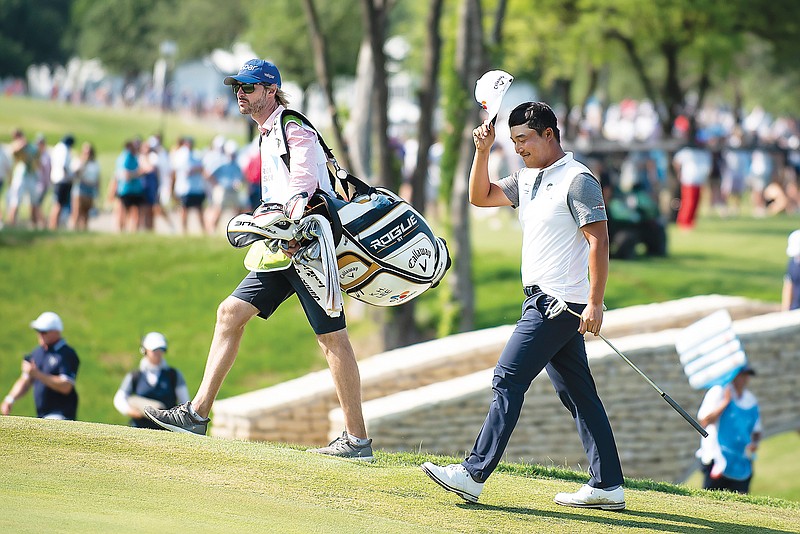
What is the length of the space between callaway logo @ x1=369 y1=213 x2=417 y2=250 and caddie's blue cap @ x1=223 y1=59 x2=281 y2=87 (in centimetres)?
99

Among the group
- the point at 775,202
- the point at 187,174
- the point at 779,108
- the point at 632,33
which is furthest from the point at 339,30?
the point at 779,108

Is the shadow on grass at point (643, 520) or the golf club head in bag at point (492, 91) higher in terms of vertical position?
the golf club head in bag at point (492, 91)

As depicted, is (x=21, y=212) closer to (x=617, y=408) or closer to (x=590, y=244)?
(x=617, y=408)

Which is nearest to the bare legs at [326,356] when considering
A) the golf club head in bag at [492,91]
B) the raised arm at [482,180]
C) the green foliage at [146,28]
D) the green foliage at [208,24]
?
the raised arm at [482,180]

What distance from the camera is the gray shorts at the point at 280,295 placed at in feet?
21.9

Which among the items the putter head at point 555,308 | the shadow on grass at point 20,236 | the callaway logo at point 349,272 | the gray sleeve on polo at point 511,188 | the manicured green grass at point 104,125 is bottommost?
the putter head at point 555,308

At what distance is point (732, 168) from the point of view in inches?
1319

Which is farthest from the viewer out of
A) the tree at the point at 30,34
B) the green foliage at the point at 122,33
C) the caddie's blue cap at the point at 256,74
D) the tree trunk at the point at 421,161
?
the tree at the point at 30,34

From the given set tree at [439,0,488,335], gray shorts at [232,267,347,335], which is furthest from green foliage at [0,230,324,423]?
gray shorts at [232,267,347,335]

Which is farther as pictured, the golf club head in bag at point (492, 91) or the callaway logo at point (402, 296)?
the callaway logo at point (402, 296)

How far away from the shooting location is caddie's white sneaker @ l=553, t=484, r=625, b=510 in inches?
255

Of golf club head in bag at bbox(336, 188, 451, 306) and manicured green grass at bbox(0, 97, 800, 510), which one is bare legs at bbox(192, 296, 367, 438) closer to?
golf club head in bag at bbox(336, 188, 451, 306)

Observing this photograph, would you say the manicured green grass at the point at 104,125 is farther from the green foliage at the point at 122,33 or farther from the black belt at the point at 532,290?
the black belt at the point at 532,290

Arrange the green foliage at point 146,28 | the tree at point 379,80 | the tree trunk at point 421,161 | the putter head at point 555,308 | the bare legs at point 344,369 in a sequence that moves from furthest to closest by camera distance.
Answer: the green foliage at point 146,28
the tree trunk at point 421,161
the tree at point 379,80
the bare legs at point 344,369
the putter head at point 555,308
